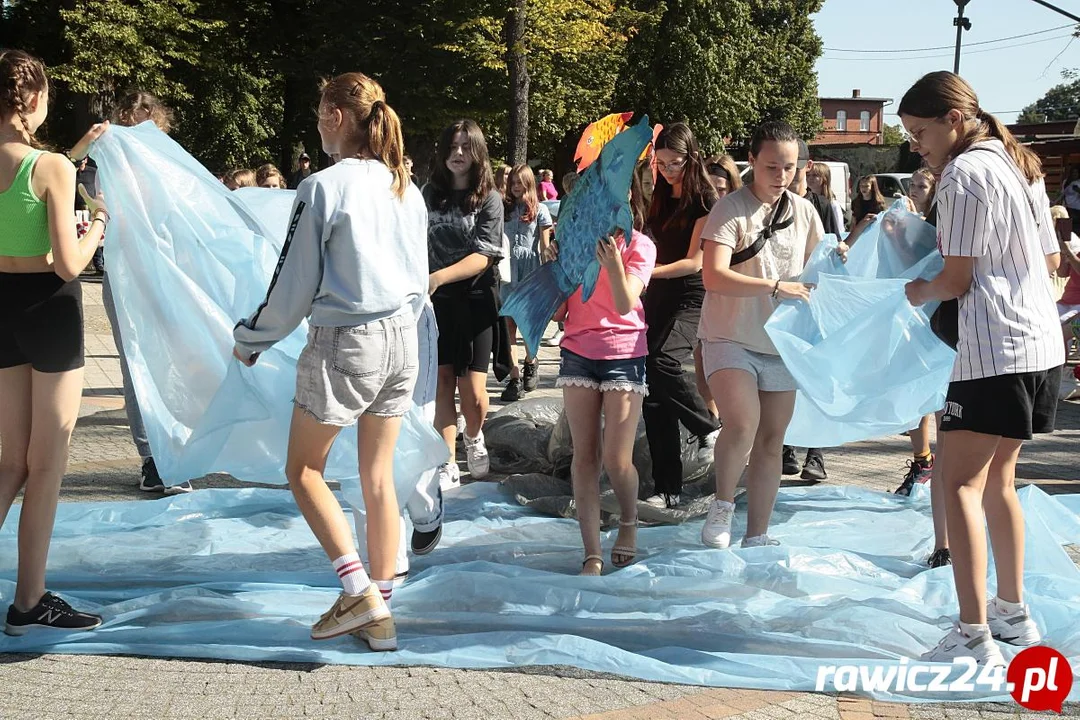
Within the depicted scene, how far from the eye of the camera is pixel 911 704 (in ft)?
12.0

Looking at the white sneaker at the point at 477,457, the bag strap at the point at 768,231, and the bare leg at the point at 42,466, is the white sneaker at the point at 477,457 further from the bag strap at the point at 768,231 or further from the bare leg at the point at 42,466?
the bare leg at the point at 42,466

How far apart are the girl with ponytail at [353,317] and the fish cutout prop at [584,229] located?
767 mm

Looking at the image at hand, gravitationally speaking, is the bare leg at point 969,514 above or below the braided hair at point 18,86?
below

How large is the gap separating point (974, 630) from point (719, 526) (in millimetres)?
1496

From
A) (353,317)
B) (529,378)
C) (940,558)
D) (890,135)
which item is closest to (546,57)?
(529,378)

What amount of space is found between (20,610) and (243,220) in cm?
195

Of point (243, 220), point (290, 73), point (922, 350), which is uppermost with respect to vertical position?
point (290, 73)

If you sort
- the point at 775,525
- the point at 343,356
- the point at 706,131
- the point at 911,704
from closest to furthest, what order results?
1. the point at 911,704
2. the point at 343,356
3. the point at 775,525
4. the point at 706,131

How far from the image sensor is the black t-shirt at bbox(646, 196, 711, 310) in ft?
20.1

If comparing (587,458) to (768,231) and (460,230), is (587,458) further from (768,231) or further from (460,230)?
(460,230)

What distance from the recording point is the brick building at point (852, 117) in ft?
357

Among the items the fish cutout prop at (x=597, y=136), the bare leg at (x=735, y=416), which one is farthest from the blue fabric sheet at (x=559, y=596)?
the fish cutout prop at (x=597, y=136)

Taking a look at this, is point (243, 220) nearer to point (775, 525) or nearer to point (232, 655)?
point (232, 655)

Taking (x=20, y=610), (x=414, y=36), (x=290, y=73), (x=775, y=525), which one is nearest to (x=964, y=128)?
(x=775, y=525)
